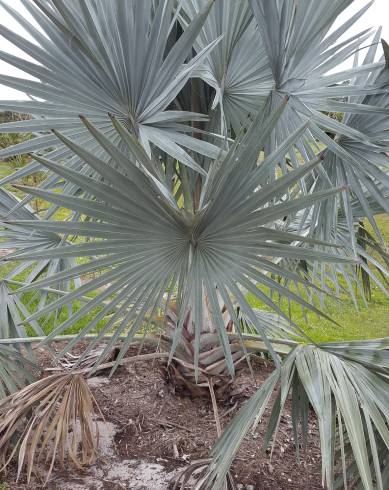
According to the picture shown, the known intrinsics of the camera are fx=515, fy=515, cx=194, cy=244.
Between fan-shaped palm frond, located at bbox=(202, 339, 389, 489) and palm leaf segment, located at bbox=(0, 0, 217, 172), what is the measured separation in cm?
76

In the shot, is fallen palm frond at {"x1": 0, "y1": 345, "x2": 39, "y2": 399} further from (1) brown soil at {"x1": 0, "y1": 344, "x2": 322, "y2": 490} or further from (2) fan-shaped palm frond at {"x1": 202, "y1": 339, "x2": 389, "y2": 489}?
(2) fan-shaped palm frond at {"x1": 202, "y1": 339, "x2": 389, "y2": 489}

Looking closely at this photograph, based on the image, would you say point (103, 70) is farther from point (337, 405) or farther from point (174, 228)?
point (337, 405)

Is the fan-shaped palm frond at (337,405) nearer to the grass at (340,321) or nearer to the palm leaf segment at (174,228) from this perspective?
the palm leaf segment at (174,228)

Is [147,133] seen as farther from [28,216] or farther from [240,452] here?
[240,452]

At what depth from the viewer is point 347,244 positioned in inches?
104

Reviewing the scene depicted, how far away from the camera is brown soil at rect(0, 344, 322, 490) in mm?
2322

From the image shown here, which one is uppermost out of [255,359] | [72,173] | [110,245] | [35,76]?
[35,76]

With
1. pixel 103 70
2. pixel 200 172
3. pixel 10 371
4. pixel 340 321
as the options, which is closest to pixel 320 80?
pixel 200 172

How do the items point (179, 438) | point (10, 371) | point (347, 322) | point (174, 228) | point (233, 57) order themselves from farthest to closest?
point (347, 322) → point (179, 438) → point (10, 371) → point (233, 57) → point (174, 228)

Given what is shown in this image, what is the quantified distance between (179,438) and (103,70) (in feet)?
6.09

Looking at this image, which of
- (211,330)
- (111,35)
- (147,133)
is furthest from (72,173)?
(211,330)

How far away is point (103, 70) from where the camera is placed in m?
1.54

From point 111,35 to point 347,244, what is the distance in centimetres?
164

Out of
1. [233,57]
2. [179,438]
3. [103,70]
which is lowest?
[179,438]
